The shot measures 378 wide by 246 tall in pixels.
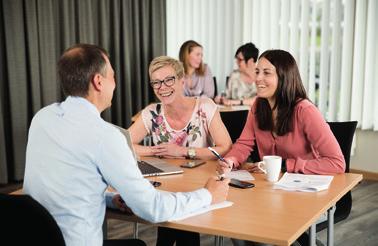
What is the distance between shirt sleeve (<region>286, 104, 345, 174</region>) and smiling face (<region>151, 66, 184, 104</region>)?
74 centimetres

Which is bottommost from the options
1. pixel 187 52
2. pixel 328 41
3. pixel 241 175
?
pixel 241 175

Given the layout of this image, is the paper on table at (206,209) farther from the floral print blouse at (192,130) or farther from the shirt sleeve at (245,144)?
the floral print blouse at (192,130)

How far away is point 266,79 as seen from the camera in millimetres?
2498

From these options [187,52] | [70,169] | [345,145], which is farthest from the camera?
[187,52]

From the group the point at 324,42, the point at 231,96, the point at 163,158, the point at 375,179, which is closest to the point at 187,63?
the point at 231,96

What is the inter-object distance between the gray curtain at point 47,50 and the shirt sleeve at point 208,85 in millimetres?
812

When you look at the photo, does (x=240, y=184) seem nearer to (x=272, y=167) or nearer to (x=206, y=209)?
(x=272, y=167)

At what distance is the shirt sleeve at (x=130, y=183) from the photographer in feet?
5.18

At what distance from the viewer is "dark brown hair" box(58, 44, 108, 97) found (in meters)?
1.63

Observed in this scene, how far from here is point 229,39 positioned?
5.86m

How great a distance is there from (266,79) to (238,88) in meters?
2.87

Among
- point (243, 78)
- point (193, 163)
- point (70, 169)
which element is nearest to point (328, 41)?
point (243, 78)

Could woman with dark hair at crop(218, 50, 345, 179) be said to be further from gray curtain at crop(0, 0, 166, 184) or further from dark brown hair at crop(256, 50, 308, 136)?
gray curtain at crop(0, 0, 166, 184)

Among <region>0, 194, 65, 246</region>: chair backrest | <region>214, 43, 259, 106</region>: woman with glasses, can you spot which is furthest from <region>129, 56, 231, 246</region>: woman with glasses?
<region>214, 43, 259, 106</region>: woman with glasses
